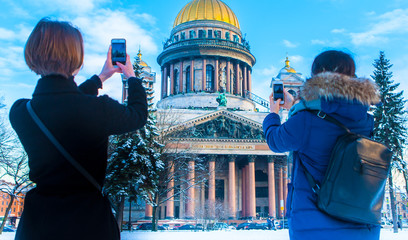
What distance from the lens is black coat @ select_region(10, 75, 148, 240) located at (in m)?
2.37

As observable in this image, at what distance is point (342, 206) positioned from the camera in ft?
9.61

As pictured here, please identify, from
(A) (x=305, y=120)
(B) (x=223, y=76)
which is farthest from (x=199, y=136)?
(A) (x=305, y=120)

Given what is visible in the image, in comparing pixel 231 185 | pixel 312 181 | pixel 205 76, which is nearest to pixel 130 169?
pixel 312 181

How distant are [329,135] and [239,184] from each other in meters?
50.5

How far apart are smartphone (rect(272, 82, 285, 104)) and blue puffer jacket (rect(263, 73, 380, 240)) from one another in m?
A: 0.66

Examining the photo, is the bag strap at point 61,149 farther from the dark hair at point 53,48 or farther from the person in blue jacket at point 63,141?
the dark hair at point 53,48

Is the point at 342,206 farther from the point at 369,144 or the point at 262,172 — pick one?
the point at 262,172

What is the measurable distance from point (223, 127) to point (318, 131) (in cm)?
4429

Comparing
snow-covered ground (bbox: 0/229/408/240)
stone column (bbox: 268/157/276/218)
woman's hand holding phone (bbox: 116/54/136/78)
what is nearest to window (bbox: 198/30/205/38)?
stone column (bbox: 268/157/276/218)

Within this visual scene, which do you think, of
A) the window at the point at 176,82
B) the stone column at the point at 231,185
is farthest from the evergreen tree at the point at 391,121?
the window at the point at 176,82

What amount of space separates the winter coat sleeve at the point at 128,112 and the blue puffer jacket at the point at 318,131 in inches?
45.8

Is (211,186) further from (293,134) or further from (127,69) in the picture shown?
(127,69)

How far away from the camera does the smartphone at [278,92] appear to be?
13.2ft

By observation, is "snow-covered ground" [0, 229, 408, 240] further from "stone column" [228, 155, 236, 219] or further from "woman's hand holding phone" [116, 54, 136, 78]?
"stone column" [228, 155, 236, 219]
